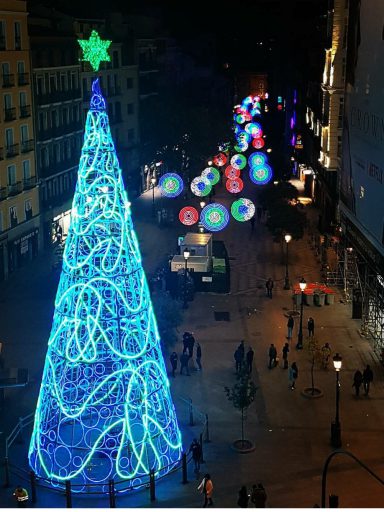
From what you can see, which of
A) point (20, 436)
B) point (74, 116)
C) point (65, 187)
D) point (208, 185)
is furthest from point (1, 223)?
point (20, 436)

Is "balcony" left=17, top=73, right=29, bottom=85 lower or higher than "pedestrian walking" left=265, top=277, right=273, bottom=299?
higher

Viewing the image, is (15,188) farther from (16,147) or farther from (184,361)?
(184,361)

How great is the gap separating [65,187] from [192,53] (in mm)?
53868

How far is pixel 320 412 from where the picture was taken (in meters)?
26.2

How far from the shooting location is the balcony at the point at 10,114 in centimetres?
4535

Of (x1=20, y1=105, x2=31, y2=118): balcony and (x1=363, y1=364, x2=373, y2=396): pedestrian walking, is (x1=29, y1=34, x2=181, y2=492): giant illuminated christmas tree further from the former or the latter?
(x1=20, y1=105, x2=31, y2=118): balcony

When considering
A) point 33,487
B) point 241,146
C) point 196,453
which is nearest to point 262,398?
point 196,453

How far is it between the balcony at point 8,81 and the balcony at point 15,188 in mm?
5643

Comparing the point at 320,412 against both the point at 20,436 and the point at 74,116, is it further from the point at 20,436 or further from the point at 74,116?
the point at 74,116

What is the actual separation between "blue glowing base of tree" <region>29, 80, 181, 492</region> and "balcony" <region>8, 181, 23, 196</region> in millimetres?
25146

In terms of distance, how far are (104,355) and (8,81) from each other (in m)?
28.3

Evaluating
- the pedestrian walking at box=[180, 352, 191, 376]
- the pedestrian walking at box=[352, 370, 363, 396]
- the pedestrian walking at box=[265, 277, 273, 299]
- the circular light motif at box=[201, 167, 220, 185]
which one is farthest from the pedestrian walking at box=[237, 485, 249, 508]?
the circular light motif at box=[201, 167, 220, 185]

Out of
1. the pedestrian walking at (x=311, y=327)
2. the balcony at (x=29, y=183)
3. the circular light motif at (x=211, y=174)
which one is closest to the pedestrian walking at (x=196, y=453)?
the pedestrian walking at (x=311, y=327)

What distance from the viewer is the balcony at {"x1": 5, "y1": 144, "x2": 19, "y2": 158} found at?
149 ft
